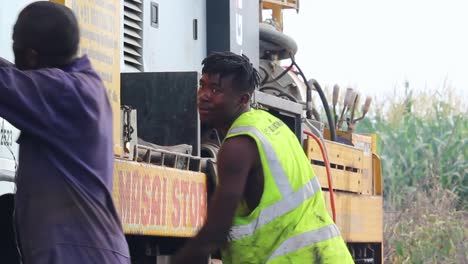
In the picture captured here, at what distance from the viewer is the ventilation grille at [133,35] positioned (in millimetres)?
6723

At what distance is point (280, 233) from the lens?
164 inches

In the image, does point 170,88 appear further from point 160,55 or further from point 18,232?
point 18,232

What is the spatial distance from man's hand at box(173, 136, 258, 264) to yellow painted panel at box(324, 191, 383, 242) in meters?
3.66

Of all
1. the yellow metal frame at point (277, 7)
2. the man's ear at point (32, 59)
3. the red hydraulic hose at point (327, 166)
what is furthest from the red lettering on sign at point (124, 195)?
the yellow metal frame at point (277, 7)

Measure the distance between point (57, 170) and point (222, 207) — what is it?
24.2 inches

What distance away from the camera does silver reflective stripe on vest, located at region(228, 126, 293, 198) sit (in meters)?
4.13

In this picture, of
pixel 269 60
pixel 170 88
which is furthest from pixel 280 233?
pixel 269 60

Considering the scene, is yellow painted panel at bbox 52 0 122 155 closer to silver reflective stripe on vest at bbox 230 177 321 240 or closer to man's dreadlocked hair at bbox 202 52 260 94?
man's dreadlocked hair at bbox 202 52 260 94

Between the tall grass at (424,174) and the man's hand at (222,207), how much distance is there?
35.0 ft

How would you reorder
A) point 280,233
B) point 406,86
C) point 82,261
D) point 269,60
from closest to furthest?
1. point 82,261
2. point 280,233
3. point 269,60
4. point 406,86

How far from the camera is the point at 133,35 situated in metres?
6.78

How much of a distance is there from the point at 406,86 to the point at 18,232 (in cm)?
1669

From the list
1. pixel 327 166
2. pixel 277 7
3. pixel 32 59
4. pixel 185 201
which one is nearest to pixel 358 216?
pixel 327 166

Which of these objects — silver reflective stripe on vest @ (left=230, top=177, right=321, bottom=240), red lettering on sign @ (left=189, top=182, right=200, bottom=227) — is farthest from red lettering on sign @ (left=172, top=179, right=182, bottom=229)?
silver reflective stripe on vest @ (left=230, top=177, right=321, bottom=240)
